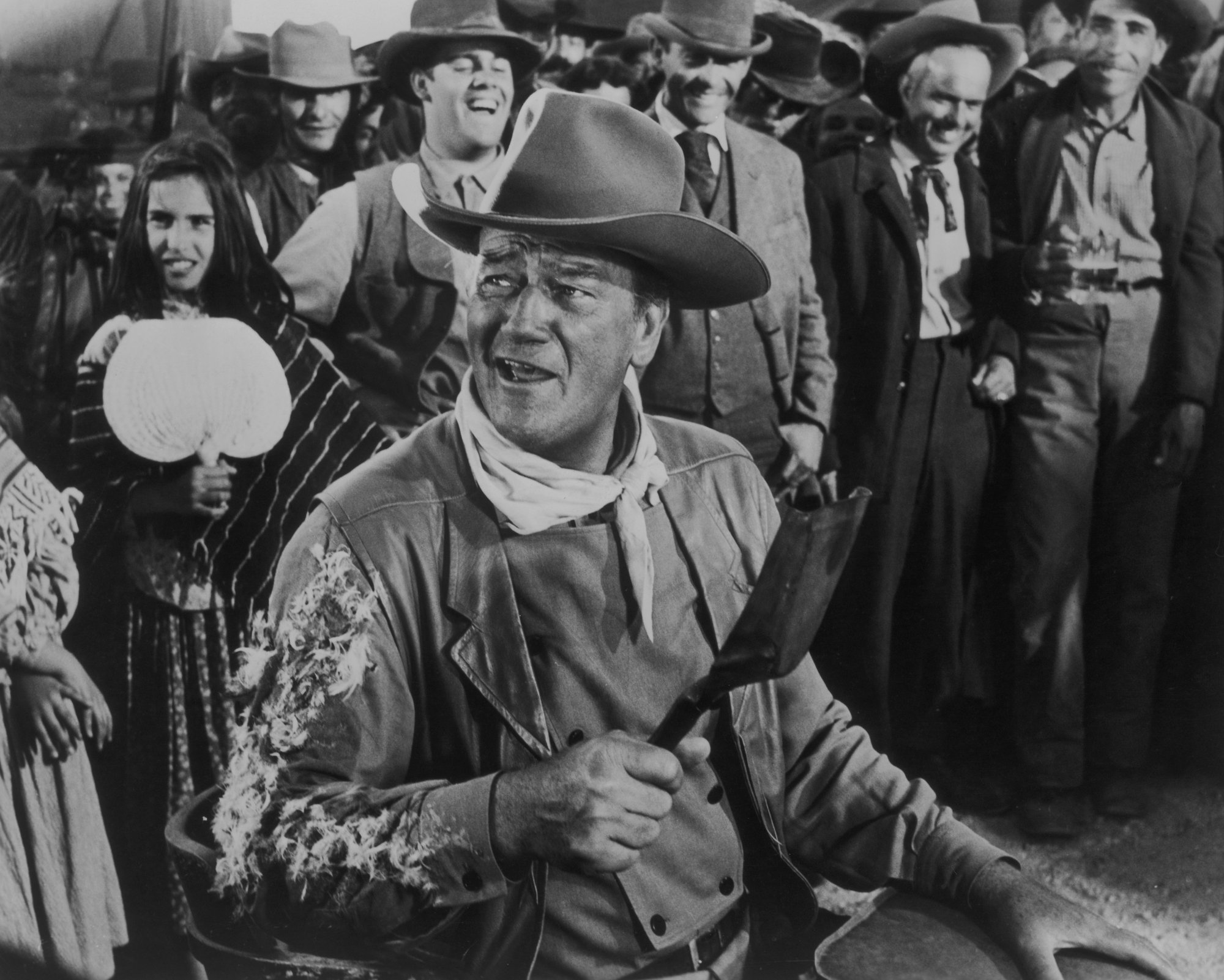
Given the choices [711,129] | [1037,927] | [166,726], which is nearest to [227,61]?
[711,129]

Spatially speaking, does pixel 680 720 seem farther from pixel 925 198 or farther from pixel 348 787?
pixel 925 198

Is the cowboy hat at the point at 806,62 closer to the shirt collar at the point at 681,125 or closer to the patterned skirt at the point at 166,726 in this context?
the shirt collar at the point at 681,125

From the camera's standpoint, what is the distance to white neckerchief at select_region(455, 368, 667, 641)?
2527mm

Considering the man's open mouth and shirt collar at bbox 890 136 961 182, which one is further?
shirt collar at bbox 890 136 961 182

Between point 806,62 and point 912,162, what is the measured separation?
302 millimetres

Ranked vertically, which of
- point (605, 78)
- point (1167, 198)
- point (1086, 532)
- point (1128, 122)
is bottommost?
point (1086, 532)

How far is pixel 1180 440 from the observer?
2854 mm

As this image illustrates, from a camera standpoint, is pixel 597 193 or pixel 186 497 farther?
pixel 186 497

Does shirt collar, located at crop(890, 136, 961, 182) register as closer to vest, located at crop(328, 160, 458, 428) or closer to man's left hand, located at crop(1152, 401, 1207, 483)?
man's left hand, located at crop(1152, 401, 1207, 483)

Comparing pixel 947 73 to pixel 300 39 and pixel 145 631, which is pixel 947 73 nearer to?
pixel 300 39

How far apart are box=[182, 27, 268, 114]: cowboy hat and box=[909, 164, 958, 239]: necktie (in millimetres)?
1368

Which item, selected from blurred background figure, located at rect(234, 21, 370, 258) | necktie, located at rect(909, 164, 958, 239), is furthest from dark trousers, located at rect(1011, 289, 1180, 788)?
blurred background figure, located at rect(234, 21, 370, 258)

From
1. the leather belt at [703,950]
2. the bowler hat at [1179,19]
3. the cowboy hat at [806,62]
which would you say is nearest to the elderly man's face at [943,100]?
the cowboy hat at [806,62]

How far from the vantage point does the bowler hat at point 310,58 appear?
2805mm
